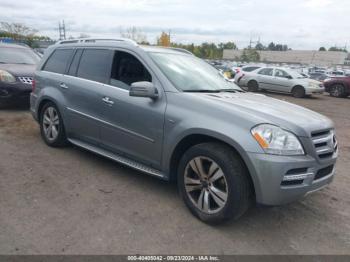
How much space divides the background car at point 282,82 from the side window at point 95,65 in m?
14.9

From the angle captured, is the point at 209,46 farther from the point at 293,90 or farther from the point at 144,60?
the point at 144,60

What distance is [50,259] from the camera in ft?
9.19

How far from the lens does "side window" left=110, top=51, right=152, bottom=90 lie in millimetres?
4223

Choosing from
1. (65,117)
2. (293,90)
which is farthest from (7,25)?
(65,117)

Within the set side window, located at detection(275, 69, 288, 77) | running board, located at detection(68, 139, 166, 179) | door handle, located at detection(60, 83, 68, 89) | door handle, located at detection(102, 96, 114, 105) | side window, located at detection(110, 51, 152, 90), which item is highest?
side window, located at detection(110, 51, 152, 90)

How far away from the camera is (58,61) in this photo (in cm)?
565

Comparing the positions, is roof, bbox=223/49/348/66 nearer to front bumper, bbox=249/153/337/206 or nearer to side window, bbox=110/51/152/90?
side window, bbox=110/51/152/90

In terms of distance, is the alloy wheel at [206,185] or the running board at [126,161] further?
the running board at [126,161]

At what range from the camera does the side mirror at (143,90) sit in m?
3.76

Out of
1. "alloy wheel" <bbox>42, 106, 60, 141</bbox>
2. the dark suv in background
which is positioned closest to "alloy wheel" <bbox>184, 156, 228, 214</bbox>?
"alloy wheel" <bbox>42, 106, 60, 141</bbox>

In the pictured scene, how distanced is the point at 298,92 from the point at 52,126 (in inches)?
594

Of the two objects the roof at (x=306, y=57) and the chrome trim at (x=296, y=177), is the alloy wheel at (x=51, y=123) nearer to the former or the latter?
the chrome trim at (x=296, y=177)

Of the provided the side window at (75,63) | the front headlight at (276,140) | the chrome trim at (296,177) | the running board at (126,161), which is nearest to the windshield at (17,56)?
the side window at (75,63)

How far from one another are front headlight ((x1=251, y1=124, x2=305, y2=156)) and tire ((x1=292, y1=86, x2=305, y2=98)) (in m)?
15.7
